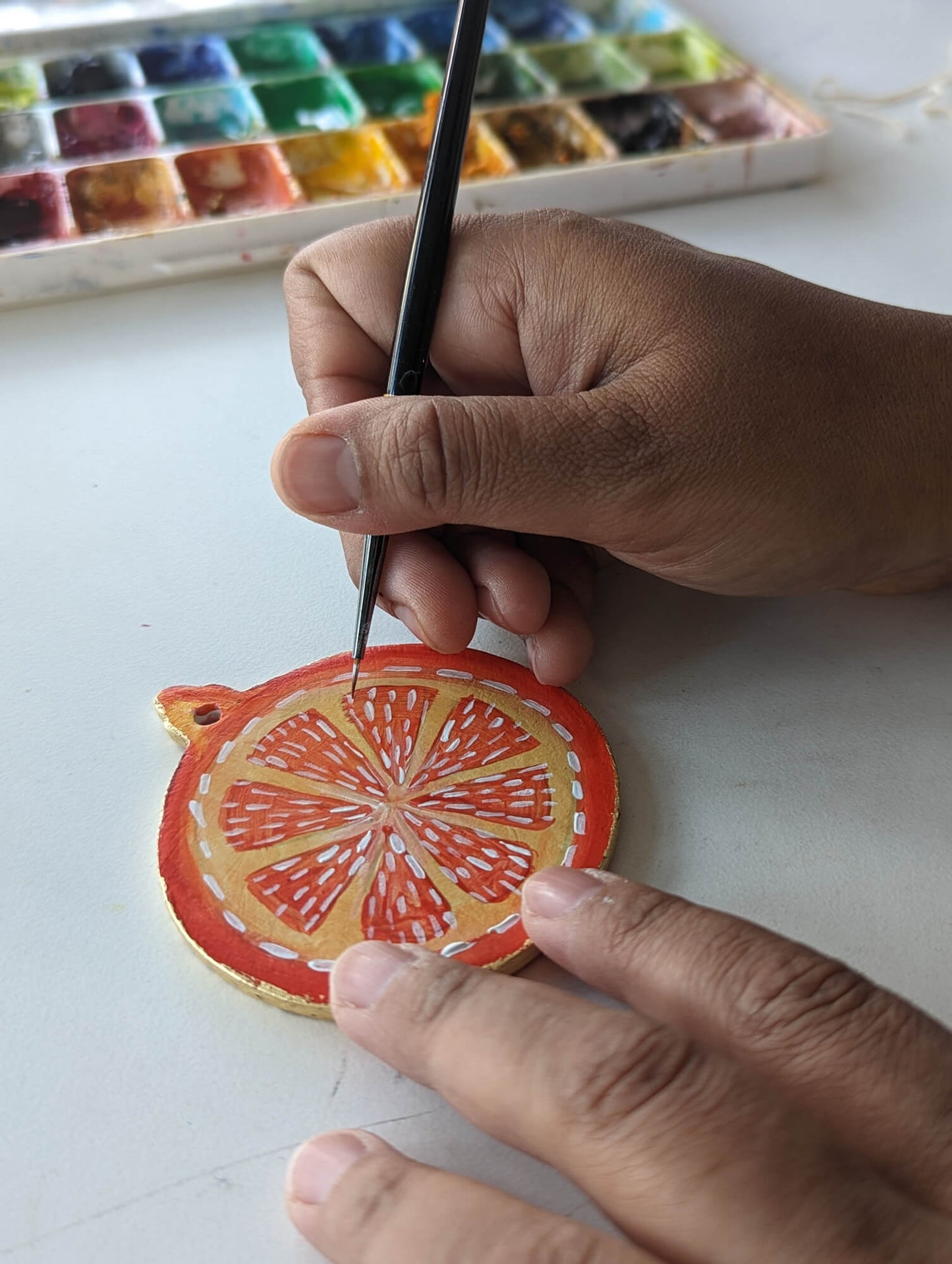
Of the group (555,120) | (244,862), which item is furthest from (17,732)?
(555,120)

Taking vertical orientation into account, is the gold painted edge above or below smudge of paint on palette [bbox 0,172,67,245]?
below

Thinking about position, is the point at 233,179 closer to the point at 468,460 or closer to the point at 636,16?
the point at 636,16

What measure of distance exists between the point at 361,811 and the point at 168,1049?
0.19 m

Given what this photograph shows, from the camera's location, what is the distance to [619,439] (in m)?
0.78

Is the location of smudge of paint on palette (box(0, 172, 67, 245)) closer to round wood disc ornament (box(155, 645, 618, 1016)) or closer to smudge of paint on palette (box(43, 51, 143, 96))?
smudge of paint on palette (box(43, 51, 143, 96))

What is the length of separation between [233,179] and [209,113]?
0.57ft

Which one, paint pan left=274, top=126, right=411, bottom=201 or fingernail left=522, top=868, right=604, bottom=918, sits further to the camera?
paint pan left=274, top=126, right=411, bottom=201

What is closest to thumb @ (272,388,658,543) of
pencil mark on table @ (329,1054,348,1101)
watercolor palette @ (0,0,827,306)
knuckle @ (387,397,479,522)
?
knuckle @ (387,397,479,522)

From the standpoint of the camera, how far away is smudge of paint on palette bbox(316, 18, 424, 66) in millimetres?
1646

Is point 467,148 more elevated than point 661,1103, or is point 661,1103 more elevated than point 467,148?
point 467,148

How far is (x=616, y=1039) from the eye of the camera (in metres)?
0.58

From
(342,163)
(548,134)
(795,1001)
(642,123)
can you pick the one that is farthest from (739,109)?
(795,1001)

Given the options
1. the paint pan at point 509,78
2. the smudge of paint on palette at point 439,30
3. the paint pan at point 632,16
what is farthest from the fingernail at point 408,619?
the paint pan at point 632,16

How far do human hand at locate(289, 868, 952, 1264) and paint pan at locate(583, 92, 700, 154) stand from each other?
111 cm
